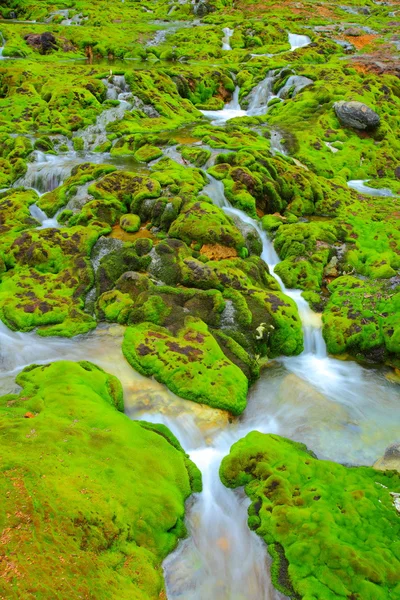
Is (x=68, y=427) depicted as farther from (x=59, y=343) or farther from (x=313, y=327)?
(x=313, y=327)

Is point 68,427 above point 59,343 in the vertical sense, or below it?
above

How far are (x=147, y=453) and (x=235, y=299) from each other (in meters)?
6.93

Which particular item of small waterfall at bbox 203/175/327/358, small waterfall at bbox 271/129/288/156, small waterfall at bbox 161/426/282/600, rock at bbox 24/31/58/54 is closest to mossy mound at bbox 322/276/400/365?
A: small waterfall at bbox 203/175/327/358

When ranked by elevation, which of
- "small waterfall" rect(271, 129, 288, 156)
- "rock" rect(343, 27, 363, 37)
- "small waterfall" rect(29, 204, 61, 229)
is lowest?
"small waterfall" rect(29, 204, 61, 229)

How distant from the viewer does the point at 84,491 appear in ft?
26.6

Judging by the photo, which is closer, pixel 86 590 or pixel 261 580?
pixel 86 590

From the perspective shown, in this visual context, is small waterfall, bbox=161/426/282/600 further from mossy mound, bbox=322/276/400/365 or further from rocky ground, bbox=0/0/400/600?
mossy mound, bbox=322/276/400/365

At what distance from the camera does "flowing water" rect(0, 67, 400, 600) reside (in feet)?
27.9

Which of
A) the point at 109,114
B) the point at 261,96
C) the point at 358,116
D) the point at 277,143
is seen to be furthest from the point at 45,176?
the point at 261,96

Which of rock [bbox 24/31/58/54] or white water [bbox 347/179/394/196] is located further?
rock [bbox 24/31/58/54]

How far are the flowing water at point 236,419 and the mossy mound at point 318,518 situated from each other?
1.34 feet

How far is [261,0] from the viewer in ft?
225

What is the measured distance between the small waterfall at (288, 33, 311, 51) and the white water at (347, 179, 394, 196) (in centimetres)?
3275

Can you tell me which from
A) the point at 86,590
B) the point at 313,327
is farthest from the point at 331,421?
the point at 86,590
